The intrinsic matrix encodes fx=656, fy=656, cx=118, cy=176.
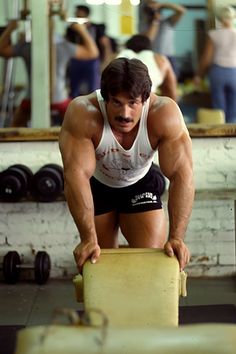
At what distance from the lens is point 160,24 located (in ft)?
13.9

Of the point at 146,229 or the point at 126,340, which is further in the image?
the point at 146,229

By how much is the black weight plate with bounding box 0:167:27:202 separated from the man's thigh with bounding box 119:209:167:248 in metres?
1.15

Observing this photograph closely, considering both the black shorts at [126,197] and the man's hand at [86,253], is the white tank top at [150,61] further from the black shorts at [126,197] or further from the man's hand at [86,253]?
the man's hand at [86,253]

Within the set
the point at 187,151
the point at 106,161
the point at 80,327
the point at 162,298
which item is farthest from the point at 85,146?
the point at 80,327

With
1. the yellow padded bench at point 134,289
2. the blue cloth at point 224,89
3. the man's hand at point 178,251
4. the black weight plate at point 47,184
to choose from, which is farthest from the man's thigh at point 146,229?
the blue cloth at point 224,89

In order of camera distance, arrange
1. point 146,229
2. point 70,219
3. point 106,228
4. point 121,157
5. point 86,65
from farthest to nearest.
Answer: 1. point 86,65
2. point 70,219
3. point 106,228
4. point 146,229
5. point 121,157

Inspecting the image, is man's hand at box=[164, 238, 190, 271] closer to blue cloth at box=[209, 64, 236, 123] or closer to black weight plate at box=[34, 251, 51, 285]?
black weight plate at box=[34, 251, 51, 285]

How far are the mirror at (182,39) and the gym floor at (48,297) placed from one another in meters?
0.99

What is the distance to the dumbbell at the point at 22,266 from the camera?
3557 mm

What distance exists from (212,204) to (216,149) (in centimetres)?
31

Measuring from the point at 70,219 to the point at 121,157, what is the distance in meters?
1.59

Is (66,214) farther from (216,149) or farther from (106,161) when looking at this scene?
(106,161)

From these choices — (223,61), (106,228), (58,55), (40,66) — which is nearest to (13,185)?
(40,66)

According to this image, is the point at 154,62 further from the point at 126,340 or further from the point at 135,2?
the point at 126,340
